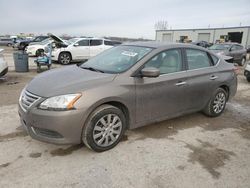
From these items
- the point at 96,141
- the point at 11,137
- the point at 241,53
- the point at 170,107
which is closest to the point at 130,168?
the point at 96,141

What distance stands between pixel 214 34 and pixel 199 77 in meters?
42.8

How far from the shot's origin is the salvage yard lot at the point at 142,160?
103 inches

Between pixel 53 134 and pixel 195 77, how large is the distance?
2682 mm

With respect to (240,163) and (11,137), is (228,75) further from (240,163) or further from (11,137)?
(11,137)

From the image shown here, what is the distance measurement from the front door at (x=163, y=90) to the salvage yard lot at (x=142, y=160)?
430 millimetres

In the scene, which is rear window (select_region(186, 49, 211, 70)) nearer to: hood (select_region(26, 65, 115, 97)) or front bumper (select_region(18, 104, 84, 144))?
hood (select_region(26, 65, 115, 97))

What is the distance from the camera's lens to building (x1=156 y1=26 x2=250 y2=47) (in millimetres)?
37756

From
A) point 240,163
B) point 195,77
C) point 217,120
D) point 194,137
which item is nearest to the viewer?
point 240,163

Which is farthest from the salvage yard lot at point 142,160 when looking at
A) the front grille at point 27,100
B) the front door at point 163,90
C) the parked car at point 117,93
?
the front grille at point 27,100

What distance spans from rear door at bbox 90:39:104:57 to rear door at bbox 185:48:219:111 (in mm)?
9947

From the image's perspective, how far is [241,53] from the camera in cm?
1433

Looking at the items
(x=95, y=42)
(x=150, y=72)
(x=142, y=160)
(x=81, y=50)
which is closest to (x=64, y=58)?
(x=81, y=50)

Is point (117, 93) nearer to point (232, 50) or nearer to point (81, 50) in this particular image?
point (81, 50)

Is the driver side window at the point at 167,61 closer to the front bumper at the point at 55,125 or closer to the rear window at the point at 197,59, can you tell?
the rear window at the point at 197,59
